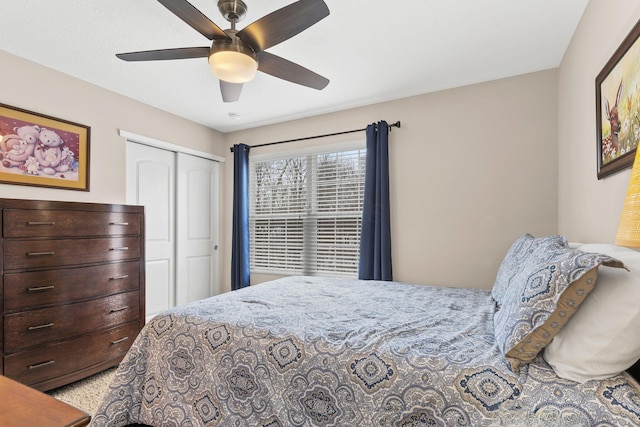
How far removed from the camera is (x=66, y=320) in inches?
89.9

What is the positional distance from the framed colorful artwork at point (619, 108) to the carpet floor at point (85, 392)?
128 inches

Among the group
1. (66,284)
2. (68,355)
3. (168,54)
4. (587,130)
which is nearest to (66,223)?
(66,284)

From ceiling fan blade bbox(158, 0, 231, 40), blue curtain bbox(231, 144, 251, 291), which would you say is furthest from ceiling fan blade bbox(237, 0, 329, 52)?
blue curtain bbox(231, 144, 251, 291)

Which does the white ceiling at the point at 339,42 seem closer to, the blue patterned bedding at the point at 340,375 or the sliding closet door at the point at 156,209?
the sliding closet door at the point at 156,209

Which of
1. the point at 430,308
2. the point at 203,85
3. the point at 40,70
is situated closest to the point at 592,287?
the point at 430,308

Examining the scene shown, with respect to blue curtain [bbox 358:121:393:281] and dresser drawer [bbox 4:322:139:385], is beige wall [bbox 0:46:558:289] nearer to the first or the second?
blue curtain [bbox 358:121:393:281]

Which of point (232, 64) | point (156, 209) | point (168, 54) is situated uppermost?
point (168, 54)

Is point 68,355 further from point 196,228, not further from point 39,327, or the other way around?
point 196,228

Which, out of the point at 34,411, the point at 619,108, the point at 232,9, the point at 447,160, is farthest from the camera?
the point at 447,160

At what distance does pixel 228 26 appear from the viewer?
2178 mm

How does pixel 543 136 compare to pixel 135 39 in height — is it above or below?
below

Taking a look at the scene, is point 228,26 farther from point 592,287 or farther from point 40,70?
point 592,287

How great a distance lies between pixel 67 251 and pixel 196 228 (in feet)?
5.74

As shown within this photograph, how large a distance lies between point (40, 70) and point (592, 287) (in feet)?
12.4
